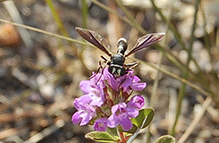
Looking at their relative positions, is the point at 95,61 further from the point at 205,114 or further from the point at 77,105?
the point at 77,105

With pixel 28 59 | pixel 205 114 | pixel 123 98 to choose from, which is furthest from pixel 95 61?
pixel 123 98

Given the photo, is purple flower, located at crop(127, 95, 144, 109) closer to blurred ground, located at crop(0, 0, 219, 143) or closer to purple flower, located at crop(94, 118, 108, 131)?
purple flower, located at crop(94, 118, 108, 131)

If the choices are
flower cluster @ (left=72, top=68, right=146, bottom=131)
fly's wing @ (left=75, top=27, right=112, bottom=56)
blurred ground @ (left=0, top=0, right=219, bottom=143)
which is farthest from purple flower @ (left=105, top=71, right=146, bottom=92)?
blurred ground @ (left=0, top=0, right=219, bottom=143)

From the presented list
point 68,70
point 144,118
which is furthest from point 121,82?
point 68,70

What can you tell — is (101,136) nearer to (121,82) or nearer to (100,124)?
(100,124)

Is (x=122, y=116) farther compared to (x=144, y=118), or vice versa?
(x=144, y=118)

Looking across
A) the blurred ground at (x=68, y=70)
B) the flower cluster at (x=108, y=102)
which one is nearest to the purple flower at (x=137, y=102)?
the flower cluster at (x=108, y=102)

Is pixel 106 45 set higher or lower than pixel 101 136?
higher
